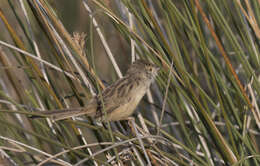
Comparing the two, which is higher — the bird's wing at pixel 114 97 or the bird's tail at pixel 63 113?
the bird's tail at pixel 63 113

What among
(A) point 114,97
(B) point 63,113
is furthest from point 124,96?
(B) point 63,113

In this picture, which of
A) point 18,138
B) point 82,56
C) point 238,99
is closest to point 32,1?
point 82,56

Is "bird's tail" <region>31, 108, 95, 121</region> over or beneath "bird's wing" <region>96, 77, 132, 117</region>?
over

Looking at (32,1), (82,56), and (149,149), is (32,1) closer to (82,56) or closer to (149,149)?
(82,56)

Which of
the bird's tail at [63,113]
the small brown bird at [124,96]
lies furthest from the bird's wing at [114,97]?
the bird's tail at [63,113]

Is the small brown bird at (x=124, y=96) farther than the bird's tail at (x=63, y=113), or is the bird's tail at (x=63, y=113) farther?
the small brown bird at (x=124, y=96)

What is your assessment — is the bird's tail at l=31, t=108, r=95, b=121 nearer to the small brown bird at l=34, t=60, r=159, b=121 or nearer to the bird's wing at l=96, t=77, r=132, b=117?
the small brown bird at l=34, t=60, r=159, b=121

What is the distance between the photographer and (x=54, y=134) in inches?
103

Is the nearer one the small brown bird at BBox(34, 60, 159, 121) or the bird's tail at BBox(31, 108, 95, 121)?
the bird's tail at BBox(31, 108, 95, 121)

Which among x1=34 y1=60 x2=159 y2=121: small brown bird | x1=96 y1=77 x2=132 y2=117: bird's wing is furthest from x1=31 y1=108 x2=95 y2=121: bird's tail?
x1=96 y1=77 x2=132 y2=117: bird's wing

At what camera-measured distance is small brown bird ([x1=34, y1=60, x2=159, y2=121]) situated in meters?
2.40

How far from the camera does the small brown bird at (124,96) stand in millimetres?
2400

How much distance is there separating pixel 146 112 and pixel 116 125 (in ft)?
4.34

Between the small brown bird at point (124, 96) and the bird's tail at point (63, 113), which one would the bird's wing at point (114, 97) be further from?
the bird's tail at point (63, 113)
